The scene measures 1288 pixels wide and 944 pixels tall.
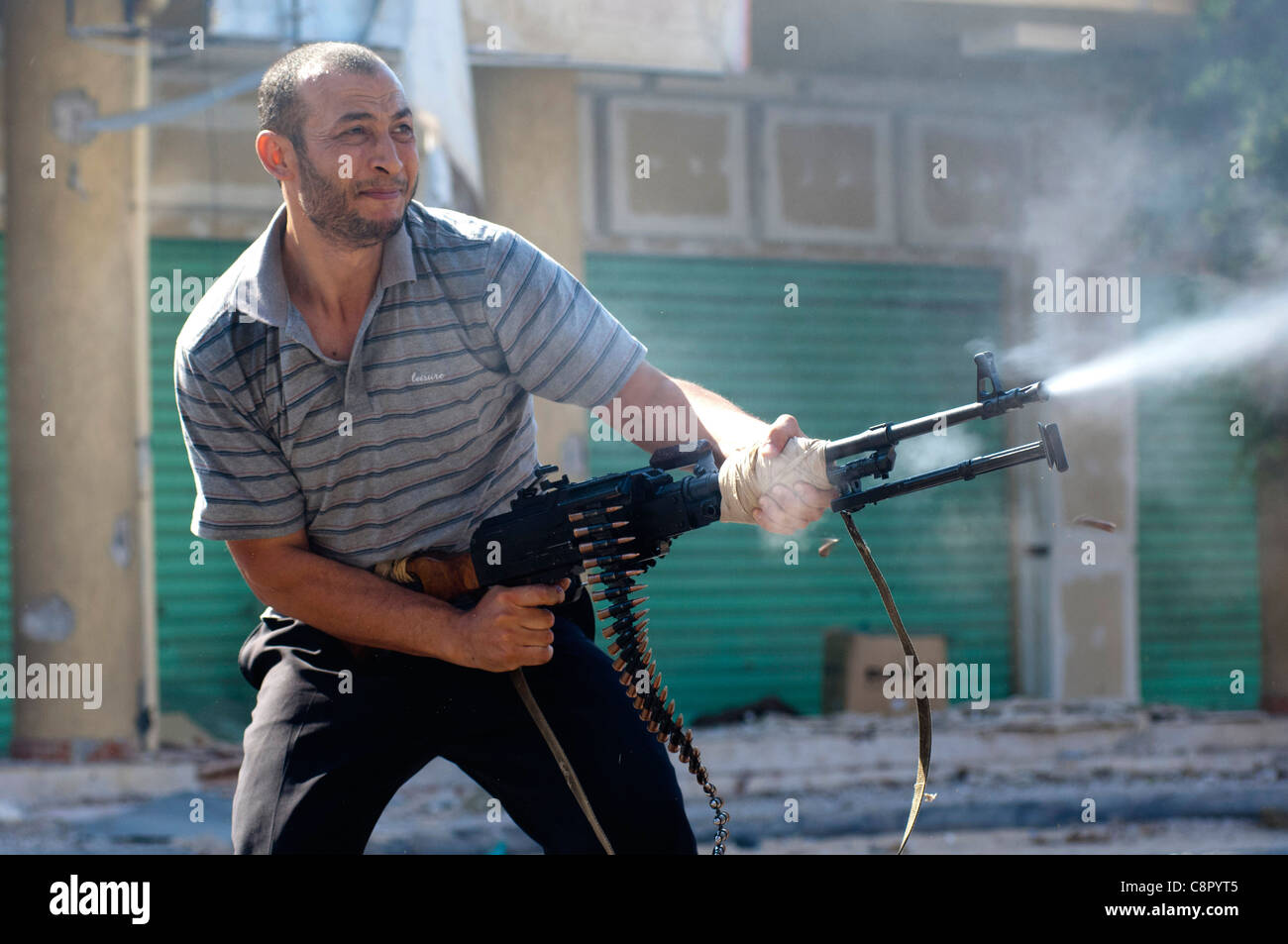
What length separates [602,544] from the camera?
2.50 metres

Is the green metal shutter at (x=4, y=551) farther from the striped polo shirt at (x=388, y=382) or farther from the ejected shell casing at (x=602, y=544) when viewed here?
the ejected shell casing at (x=602, y=544)

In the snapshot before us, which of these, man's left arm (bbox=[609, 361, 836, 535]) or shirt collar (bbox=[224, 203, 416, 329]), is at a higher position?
shirt collar (bbox=[224, 203, 416, 329])

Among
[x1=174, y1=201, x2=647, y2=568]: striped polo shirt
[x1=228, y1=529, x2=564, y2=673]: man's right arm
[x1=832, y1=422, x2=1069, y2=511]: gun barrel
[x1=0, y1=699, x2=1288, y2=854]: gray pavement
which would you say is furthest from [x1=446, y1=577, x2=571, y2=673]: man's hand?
[x1=0, y1=699, x2=1288, y2=854]: gray pavement

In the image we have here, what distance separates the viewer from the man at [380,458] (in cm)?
261

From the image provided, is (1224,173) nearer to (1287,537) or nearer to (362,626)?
(1287,537)

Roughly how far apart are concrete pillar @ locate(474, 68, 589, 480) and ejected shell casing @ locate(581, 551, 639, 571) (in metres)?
4.74

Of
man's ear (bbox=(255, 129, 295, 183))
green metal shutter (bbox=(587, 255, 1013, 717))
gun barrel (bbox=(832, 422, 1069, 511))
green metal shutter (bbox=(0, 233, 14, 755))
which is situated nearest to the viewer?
gun barrel (bbox=(832, 422, 1069, 511))

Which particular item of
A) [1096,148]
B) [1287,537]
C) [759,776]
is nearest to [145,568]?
[759,776]

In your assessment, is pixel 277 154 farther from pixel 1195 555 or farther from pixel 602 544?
pixel 1195 555

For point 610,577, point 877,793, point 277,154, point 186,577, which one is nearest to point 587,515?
point 610,577

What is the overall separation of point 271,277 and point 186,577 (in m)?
5.24

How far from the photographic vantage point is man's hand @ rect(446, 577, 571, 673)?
254 cm

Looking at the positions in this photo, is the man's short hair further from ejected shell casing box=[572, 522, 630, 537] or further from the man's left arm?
ejected shell casing box=[572, 522, 630, 537]

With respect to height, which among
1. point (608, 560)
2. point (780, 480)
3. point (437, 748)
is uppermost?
point (780, 480)
